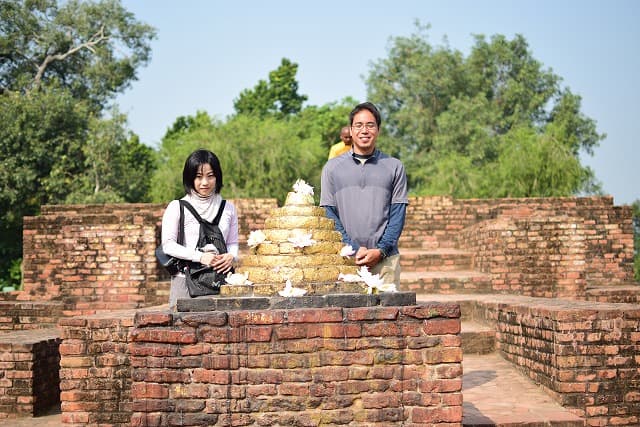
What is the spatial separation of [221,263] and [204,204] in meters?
0.33

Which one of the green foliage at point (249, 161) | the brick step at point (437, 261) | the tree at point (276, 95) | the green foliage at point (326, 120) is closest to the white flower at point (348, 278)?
the brick step at point (437, 261)

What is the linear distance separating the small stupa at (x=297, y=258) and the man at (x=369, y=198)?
43 cm

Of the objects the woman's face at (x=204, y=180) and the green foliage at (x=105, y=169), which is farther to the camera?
the green foliage at (x=105, y=169)

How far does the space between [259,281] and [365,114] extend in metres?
1.13

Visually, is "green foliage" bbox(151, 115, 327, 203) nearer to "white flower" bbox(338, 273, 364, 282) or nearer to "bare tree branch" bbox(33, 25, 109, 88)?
"bare tree branch" bbox(33, 25, 109, 88)

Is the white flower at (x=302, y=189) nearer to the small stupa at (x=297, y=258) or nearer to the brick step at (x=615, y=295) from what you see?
the small stupa at (x=297, y=258)

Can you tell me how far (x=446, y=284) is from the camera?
27.5ft

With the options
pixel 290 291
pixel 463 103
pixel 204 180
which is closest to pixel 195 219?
pixel 204 180

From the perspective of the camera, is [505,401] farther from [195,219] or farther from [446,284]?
[446,284]

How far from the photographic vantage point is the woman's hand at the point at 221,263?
3930mm

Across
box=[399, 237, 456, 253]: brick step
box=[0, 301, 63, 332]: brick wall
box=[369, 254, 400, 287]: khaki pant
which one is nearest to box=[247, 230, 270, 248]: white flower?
box=[369, 254, 400, 287]: khaki pant

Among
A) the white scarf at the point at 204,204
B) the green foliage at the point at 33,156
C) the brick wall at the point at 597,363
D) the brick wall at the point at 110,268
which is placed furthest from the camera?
the green foliage at the point at 33,156

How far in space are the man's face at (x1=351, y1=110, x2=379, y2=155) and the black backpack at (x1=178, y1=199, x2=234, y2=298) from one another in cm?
85

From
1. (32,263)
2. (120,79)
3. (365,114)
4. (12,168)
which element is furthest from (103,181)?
(365,114)
